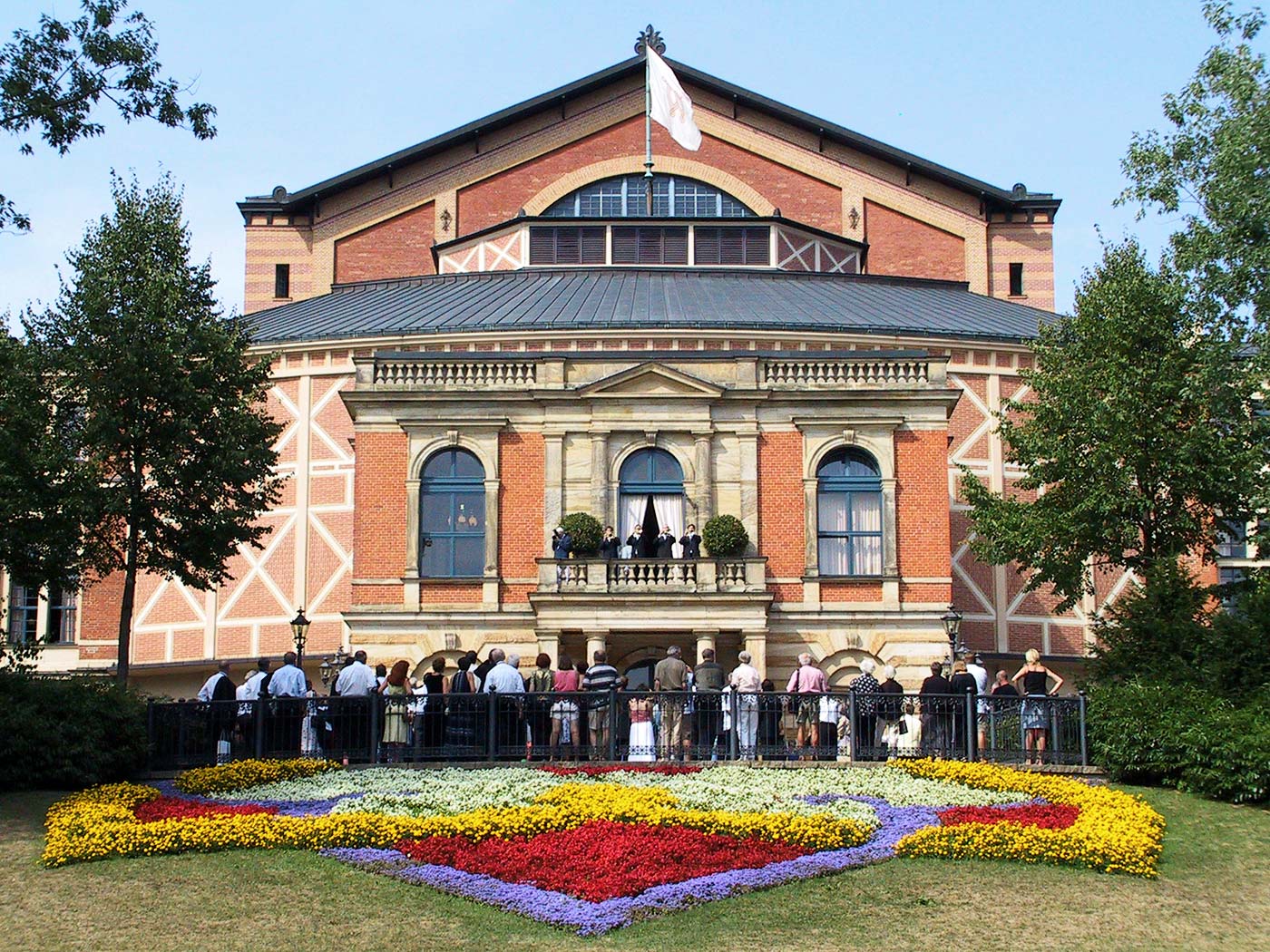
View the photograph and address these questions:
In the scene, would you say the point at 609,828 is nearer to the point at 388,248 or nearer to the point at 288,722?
the point at 288,722

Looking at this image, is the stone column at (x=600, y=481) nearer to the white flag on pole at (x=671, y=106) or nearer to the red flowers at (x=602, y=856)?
the red flowers at (x=602, y=856)

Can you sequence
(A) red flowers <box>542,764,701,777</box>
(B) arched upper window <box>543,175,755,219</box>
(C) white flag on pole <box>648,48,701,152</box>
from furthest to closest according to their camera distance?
(B) arched upper window <box>543,175,755,219</box>, (C) white flag on pole <box>648,48,701,152</box>, (A) red flowers <box>542,764,701,777</box>

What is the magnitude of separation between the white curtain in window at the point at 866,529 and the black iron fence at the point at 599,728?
1065cm

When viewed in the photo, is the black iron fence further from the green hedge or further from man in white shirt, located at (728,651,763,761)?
the green hedge

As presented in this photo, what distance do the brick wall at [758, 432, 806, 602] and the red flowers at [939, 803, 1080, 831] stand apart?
14473 millimetres

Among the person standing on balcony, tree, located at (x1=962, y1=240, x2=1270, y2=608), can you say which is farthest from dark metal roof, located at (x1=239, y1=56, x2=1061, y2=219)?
the person standing on balcony

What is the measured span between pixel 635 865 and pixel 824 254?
131ft

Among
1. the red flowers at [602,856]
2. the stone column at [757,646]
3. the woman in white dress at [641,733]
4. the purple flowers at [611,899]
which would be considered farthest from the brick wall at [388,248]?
the purple flowers at [611,899]

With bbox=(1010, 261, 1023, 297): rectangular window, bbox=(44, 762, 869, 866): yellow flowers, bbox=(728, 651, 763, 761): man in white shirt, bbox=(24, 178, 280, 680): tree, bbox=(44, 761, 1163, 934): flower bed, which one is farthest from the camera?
bbox=(1010, 261, 1023, 297): rectangular window

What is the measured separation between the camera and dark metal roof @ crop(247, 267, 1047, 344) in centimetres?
4666

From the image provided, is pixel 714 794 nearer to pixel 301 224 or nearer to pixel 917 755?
pixel 917 755

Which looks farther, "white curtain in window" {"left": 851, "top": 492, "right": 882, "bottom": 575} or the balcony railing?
"white curtain in window" {"left": 851, "top": 492, "right": 882, "bottom": 575}

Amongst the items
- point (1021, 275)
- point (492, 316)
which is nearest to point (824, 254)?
point (1021, 275)

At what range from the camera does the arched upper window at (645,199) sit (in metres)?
59.8
